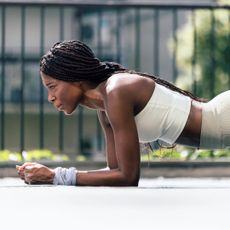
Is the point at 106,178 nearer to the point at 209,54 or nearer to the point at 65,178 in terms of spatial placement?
the point at 65,178

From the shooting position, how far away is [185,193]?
3.27 metres

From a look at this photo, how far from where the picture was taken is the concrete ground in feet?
8.23

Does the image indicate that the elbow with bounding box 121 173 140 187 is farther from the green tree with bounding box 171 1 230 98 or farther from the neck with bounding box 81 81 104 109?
the green tree with bounding box 171 1 230 98

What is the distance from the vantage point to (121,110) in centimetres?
381

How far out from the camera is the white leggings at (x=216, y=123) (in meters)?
4.14

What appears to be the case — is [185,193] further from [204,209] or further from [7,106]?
[7,106]

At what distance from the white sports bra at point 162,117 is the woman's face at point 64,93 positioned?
30 cm

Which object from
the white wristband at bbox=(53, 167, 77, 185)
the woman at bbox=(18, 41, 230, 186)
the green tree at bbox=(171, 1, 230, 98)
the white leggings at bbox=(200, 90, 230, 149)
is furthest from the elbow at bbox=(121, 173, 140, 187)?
the green tree at bbox=(171, 1, 230, 98)

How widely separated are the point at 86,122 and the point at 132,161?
101 ft

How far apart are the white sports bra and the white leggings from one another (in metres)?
0.11

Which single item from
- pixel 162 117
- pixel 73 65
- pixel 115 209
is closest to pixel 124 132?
pixel 162 117

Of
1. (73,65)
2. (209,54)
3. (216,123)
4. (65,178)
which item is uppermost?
(209,54)

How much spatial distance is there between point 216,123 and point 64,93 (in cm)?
76

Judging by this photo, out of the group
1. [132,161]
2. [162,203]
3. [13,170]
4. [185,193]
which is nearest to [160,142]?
[132,161]
